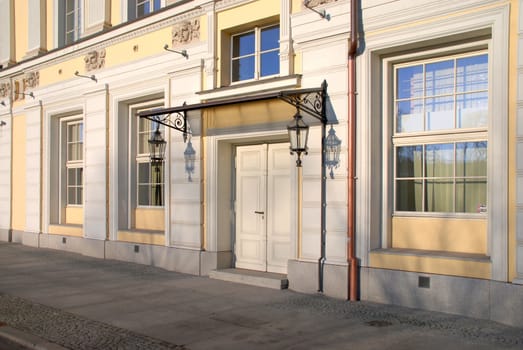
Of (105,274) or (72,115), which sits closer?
(105,274)

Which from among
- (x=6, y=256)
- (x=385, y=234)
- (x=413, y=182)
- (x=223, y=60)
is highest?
(x=223, y=60)

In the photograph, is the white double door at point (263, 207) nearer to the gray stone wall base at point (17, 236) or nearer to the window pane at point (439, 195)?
the window pane at point (439, 195)

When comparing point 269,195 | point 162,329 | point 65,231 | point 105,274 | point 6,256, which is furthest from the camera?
point 65,231

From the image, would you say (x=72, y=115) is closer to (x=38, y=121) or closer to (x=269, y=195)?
(x=38, y=121)

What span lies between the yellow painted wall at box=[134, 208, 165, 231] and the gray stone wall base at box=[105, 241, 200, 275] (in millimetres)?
531

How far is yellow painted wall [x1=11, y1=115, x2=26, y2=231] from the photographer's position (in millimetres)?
16062

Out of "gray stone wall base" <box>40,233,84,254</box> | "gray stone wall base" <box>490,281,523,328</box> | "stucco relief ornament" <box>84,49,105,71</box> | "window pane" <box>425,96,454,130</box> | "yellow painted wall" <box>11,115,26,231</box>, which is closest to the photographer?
"gray stone wall base" <box>490,281,523,328</box>

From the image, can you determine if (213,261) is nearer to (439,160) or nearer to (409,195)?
(409,195)

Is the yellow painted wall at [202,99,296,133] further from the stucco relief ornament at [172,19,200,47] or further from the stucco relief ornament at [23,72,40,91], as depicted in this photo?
the stucco relief ornament at [23,72,40,91]

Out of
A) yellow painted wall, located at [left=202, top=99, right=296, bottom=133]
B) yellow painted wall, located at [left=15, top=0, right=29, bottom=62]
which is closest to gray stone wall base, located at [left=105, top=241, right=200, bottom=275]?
yellow painted wall, located at [left=202, top=99, right=296, bottom=133]

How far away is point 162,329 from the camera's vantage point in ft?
22.2

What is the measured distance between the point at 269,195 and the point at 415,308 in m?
3.44

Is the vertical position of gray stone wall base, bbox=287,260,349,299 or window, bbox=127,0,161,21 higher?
window, bbox=127,0,161,21

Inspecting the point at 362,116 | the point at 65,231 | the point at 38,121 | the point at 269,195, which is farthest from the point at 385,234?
the point at 38,121
